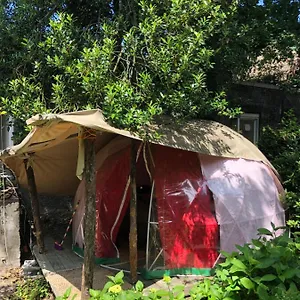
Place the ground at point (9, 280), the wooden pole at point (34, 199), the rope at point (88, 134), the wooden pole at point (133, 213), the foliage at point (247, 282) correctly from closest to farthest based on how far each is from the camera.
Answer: the foliage at point (247, 282) → the rope at point (88, 134) → the wooden pole at point (133, 213) → the ground at point (9, 280) → the wooden pole at point (34, 199)

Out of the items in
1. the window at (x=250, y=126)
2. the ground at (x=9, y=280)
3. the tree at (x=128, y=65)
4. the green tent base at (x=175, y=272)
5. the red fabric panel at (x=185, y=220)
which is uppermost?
the tree at (x=128, y=65)

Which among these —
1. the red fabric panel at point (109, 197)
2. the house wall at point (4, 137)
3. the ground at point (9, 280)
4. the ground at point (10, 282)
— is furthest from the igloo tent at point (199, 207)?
the house wall at point (4, 137)

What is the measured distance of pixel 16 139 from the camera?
6.38 meters

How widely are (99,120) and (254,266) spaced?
210cm

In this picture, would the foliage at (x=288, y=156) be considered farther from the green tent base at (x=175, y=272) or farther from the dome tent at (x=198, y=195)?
the green tent base at (x=175, y=272)

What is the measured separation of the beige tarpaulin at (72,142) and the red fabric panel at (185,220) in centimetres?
61

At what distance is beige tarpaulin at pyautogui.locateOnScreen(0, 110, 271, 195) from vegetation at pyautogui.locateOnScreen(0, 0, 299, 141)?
1.11 feet

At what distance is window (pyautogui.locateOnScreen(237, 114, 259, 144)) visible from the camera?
9.36m

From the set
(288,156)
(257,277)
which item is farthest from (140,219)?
(257,277)

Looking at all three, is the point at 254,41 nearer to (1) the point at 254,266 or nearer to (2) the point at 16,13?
(2) the point at 16,13

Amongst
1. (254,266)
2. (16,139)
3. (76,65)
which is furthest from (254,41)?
(254,266)

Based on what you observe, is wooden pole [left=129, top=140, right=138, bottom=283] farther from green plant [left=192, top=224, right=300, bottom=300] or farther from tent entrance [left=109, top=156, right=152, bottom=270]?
green plant [left=192, top=224, right=300, bottom=300]

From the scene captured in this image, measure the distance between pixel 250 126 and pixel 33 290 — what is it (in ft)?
22.0

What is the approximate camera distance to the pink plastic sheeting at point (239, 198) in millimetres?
5207
